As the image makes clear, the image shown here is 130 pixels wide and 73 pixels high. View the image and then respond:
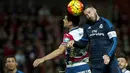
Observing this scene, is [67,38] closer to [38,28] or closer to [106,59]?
[106,59]

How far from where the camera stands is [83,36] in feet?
29.9

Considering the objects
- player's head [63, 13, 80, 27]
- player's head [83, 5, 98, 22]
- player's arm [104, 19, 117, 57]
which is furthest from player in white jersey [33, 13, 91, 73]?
player's arm [104, 19, 117, 57]

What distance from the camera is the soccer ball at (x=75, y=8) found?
29.7 feet

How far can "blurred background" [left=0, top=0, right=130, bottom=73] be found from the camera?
15477 mm

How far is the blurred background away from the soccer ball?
5.57 meters


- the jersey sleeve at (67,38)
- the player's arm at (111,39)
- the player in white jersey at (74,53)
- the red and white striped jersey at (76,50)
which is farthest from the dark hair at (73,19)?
Answer: the player's arm at (111,39)

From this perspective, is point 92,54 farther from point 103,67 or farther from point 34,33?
point 34,33

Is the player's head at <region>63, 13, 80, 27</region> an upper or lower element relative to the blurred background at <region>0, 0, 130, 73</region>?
lower

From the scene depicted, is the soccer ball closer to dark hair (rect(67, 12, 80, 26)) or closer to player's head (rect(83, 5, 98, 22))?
dark hair (rect(67, 12, 80, 26))

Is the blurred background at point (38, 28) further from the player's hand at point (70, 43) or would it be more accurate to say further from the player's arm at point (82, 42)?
the player's hand at point (70, 43)

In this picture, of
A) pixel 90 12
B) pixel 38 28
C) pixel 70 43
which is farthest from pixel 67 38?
pixel 38 28

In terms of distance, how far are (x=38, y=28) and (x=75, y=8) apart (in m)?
7.59

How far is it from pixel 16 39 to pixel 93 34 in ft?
24.2

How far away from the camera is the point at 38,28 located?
16703mm
